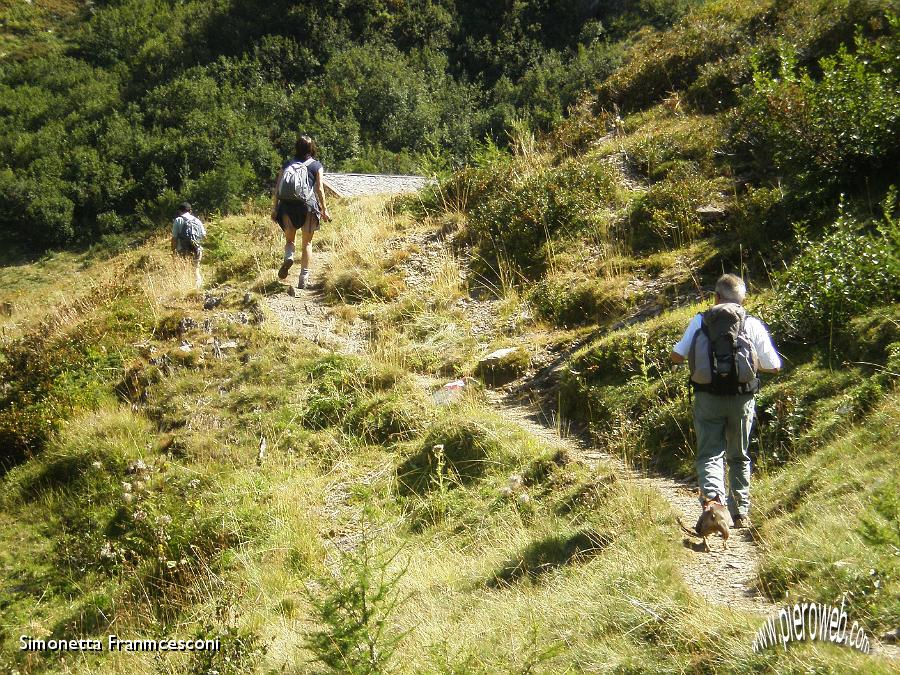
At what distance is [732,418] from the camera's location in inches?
181

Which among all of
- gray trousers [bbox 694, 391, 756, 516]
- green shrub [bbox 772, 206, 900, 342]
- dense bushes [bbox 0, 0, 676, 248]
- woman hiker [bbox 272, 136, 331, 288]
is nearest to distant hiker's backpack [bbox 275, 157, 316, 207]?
woman hiker [bbox 272, 136, 331, 288]

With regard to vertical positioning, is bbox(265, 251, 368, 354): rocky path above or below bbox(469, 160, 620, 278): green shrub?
below

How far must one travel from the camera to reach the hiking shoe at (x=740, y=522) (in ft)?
15.0

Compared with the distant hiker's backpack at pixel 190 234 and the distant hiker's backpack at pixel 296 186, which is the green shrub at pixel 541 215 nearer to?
the distant hiker's backpack at pixel 296 186

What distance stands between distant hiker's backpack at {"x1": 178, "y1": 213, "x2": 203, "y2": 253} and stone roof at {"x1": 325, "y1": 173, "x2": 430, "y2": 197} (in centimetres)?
551

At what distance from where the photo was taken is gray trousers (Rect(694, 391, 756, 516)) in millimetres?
4574

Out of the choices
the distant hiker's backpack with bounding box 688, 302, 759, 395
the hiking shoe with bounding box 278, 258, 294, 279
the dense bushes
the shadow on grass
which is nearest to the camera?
the distant hiker's backpack with bounding box 688, 302, 759, 395

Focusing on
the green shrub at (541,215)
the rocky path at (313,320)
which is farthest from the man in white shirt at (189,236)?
the green shrub at (541,215)

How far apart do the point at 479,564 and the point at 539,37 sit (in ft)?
140

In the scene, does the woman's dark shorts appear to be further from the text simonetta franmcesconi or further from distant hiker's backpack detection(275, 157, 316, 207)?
the text simonetta franmcesconi

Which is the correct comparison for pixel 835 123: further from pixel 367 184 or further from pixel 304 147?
pixel 367 184

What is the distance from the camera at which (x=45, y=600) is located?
21.8ft

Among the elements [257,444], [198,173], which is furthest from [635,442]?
[198,173]

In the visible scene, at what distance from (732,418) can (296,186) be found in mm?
6755
